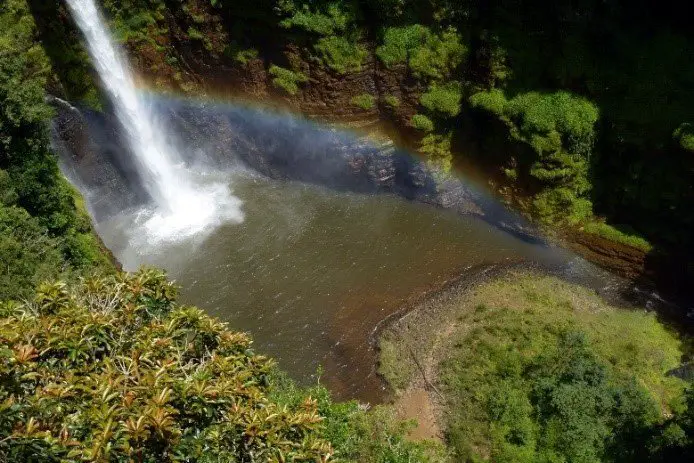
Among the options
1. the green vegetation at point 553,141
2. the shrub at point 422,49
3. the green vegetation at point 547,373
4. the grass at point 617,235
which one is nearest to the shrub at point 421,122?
the shrub at point 422,49

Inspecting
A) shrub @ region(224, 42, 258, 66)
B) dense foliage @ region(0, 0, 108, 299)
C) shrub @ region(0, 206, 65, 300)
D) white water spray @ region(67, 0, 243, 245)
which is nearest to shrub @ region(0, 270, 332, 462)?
shrub @ region(0, 206, 65, 300)

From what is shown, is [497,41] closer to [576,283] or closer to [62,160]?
[576,283]

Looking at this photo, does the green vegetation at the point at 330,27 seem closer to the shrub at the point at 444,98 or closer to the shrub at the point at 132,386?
the shrub at the point at 444,98

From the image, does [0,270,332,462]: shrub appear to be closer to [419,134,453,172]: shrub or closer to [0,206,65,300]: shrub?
[0,206,65,300]: shrub

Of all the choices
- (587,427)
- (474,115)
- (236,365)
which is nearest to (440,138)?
(474,115)

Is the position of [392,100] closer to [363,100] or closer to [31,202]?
[363,100]

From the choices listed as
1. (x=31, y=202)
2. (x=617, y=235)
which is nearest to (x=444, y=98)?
(x=617, y=235)
